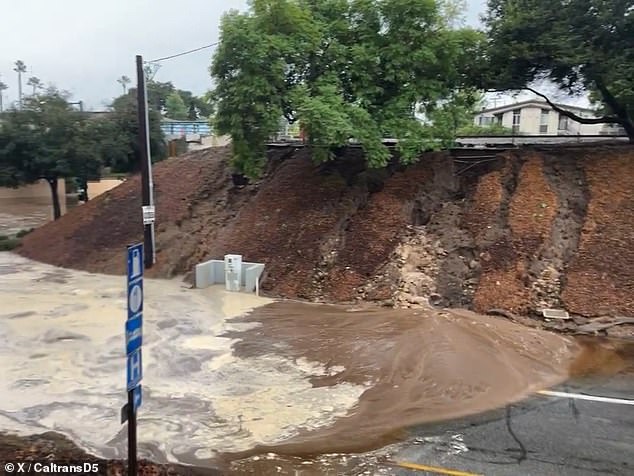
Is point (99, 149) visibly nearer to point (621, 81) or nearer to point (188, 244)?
point (188, 244)

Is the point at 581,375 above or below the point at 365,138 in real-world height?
below

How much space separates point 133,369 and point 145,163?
14158 mm

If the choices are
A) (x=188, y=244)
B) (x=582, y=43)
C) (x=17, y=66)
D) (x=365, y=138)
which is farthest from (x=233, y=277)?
(x=17, y=66)

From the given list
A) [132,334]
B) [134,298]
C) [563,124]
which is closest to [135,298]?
[134,298]

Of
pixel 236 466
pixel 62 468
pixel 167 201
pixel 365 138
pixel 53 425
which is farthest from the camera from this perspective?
pixel 167 201

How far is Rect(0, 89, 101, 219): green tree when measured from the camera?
24.6 m

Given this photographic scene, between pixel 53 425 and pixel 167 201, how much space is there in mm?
15530

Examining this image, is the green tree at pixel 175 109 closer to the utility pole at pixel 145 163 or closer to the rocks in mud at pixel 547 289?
the utility pole at pixel 145 163

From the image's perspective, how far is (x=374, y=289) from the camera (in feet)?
51.9

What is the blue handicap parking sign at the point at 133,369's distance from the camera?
5.25 m

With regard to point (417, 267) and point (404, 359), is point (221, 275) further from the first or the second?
point (404, 359)

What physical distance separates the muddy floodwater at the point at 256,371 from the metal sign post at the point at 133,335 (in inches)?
84.3

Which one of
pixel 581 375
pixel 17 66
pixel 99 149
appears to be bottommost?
pixel 581 375

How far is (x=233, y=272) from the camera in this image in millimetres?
17156
